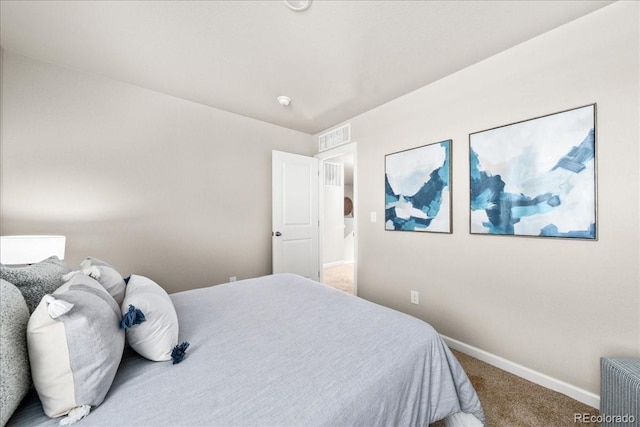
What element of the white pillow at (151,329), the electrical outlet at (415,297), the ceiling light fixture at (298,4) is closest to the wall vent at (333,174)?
the electrical outlet at (415,297)

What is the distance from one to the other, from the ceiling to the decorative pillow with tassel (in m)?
1.72

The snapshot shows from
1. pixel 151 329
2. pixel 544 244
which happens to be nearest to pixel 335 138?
pixel 544 244

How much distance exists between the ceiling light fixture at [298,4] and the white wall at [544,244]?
1.47 metres

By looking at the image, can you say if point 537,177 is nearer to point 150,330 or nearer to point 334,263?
point 150,330

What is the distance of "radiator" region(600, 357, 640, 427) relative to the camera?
117 centimetres

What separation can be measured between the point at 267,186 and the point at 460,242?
7.88 ft

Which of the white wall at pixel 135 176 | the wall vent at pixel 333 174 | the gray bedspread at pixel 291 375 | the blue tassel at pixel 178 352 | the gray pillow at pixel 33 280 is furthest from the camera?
the wall vent at pixel 333 174

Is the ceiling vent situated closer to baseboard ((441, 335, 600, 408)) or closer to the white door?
the white door

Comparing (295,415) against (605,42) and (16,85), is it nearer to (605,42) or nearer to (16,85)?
(605,42)

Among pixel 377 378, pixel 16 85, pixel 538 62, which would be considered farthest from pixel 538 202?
pixel 16 85

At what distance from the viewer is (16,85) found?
2020 millimetres

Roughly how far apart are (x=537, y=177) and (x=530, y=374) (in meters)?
1.43

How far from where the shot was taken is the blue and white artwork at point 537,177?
1.61 m

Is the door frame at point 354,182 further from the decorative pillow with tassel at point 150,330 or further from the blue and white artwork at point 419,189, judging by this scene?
the decorative pillow with tassel at point 150,330
